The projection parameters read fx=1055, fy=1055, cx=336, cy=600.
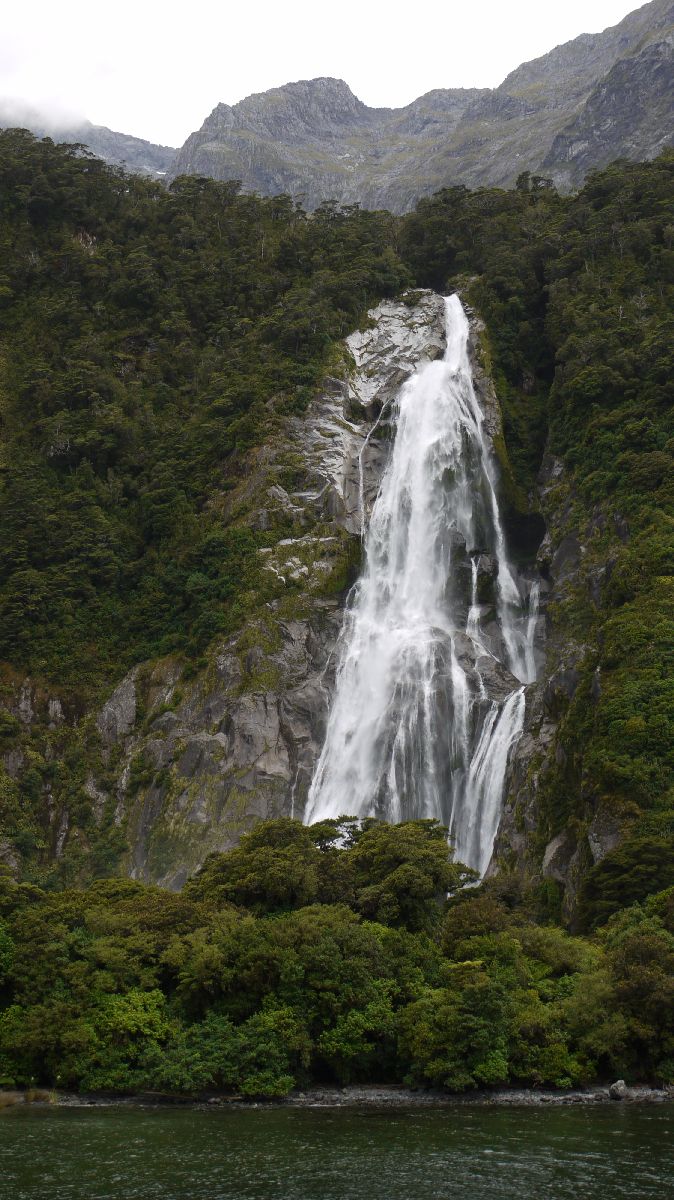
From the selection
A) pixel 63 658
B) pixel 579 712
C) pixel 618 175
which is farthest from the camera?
pixel 618 175

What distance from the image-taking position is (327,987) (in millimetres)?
30203

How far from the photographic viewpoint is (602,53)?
174250 mm

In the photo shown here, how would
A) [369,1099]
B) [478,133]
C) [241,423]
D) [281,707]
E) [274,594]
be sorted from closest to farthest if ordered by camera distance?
[369,1099]
[281,707]
[274,594]
[241,423]
[478,133]

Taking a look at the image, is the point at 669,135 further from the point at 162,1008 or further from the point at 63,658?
the point at 162,1008

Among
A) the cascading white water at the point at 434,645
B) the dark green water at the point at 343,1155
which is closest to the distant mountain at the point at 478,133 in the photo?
the cascading white water at the point at 434,645

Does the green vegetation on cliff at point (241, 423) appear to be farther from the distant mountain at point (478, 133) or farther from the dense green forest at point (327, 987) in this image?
the distant mountain at point (478, 133)

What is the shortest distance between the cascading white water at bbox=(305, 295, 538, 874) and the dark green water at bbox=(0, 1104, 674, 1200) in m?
20.8

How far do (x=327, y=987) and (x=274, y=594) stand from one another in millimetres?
31050

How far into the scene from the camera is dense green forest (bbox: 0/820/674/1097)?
28.9m

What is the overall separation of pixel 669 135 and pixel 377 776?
9753 cm

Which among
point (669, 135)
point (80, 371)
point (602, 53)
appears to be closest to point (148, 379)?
point (80, 371)

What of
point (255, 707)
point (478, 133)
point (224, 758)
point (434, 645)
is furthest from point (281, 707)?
point (478, 133)

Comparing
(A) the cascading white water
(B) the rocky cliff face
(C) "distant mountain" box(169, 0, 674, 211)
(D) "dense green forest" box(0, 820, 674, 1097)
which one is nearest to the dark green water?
(D) "dense green forest" box(0, 820, 674, 1097)

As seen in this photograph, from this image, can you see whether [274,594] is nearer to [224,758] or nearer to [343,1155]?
[224,758]
